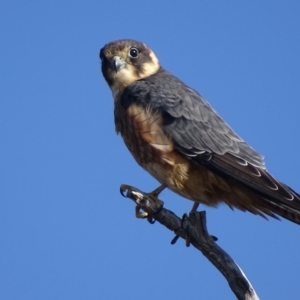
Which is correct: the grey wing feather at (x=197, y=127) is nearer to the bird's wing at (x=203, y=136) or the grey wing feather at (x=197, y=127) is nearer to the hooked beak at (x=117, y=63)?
the bird's wing at (x=203, y=136)

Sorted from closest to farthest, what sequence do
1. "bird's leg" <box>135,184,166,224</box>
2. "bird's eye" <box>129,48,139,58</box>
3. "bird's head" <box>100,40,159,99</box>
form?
"bird's leg" <box>135,184,166,224</box>, "bird's head" <box>100,40,159,99</box>, "bird's eye" <box>129,48,139,58</box>

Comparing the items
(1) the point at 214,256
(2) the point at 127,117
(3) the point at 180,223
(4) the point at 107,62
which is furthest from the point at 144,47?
(1) the point at 214,256

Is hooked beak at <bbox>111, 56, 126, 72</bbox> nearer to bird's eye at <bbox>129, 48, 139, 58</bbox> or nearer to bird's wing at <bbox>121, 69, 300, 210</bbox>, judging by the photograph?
bird's eye at <bbox>129, 48, 139, 58</bbox>

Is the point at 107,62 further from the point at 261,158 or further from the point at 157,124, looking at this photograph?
the point at 261,158

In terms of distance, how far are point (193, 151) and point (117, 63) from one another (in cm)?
129

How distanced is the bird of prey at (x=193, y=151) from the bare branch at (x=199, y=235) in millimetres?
206

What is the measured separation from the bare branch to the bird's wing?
42 centimetres

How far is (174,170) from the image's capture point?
5.28 m

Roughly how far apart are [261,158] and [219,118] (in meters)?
0.56

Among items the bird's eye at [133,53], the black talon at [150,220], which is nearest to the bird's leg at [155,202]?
the black talon at [150,220]

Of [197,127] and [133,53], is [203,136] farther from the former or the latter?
[133,53]

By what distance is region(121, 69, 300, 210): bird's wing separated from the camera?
16.2 ft

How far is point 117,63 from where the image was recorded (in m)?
6.13

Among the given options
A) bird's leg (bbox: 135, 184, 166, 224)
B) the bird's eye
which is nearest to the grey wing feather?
bird's leg (bbox: 135, 184, 166, 224)
